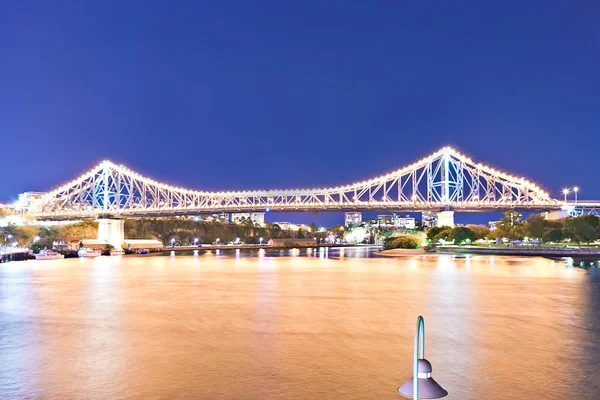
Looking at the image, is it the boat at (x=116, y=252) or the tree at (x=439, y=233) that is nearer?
the tree at (x=439, y=233)

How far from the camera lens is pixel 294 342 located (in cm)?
1274

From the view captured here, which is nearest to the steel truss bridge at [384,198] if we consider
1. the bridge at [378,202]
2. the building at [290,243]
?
the bridge at [378,202]

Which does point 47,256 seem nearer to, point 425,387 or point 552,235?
point 552,235

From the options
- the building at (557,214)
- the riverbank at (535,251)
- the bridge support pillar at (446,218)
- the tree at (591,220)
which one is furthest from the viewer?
the bridge support pillar at (446,218)

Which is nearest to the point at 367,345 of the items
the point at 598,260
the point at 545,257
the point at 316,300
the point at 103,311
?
the point at 316,300

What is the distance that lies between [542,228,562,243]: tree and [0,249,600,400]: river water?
1649 inches

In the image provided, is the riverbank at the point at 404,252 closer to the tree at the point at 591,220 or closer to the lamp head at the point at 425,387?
the tree at the point at 591,220

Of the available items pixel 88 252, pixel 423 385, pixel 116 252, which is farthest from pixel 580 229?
pixel 88 252

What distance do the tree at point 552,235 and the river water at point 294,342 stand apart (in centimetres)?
4190

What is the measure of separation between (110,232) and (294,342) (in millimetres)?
81003

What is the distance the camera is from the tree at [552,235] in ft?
207

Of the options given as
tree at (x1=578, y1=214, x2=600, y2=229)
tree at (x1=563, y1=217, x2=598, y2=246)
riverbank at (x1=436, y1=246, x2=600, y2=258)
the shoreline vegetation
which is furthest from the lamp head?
tree at (x1=578, y1=214, x2=600, y2=229)

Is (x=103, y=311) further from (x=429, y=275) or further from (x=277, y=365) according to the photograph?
(x=429, y=275)

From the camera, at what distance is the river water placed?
9.02m
